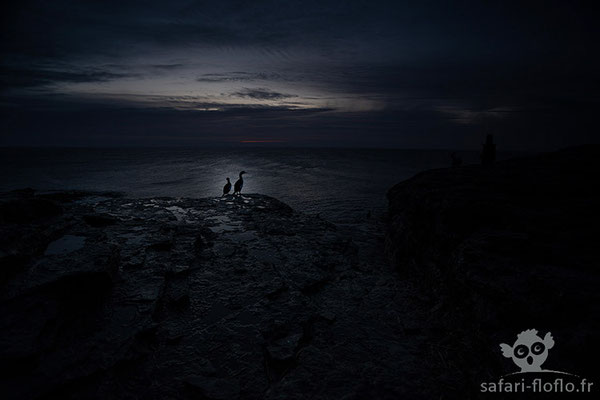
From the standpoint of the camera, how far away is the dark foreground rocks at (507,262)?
9.68 feet

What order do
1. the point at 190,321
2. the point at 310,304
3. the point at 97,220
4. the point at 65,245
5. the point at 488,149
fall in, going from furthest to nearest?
the point at 488,149
the point at 97,220
the point at 65,245
the point at 310,304
the point at 190,321

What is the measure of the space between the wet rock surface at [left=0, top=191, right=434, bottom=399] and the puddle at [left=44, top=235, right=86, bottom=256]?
7 cm

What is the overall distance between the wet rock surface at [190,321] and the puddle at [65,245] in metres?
0.07

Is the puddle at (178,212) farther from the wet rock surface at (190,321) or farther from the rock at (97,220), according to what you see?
the wet rock surface at (190,321)

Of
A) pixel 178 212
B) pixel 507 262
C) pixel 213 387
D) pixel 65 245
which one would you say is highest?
pixel 507 262

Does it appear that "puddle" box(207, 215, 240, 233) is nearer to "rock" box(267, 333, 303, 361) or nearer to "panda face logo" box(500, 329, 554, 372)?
"rock" box(267, 333, 303, 361)

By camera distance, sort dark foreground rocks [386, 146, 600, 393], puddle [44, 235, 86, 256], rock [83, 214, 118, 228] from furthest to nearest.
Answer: rock [83, 214, 118, 228] < puddle [44, 235, 86, 256] < dark foreground rocks [386, 146, 600, 393]

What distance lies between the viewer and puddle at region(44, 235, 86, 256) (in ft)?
16.9

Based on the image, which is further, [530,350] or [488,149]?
[488,149]

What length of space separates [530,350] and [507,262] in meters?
1.46

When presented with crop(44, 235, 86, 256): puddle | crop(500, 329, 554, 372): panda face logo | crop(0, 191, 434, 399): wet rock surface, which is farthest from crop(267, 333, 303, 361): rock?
crop(44, 235, 86, 256): puddle

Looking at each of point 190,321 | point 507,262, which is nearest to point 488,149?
point 507,262

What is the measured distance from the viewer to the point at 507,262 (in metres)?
3.94

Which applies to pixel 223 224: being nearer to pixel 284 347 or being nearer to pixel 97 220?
pixel 97 220
